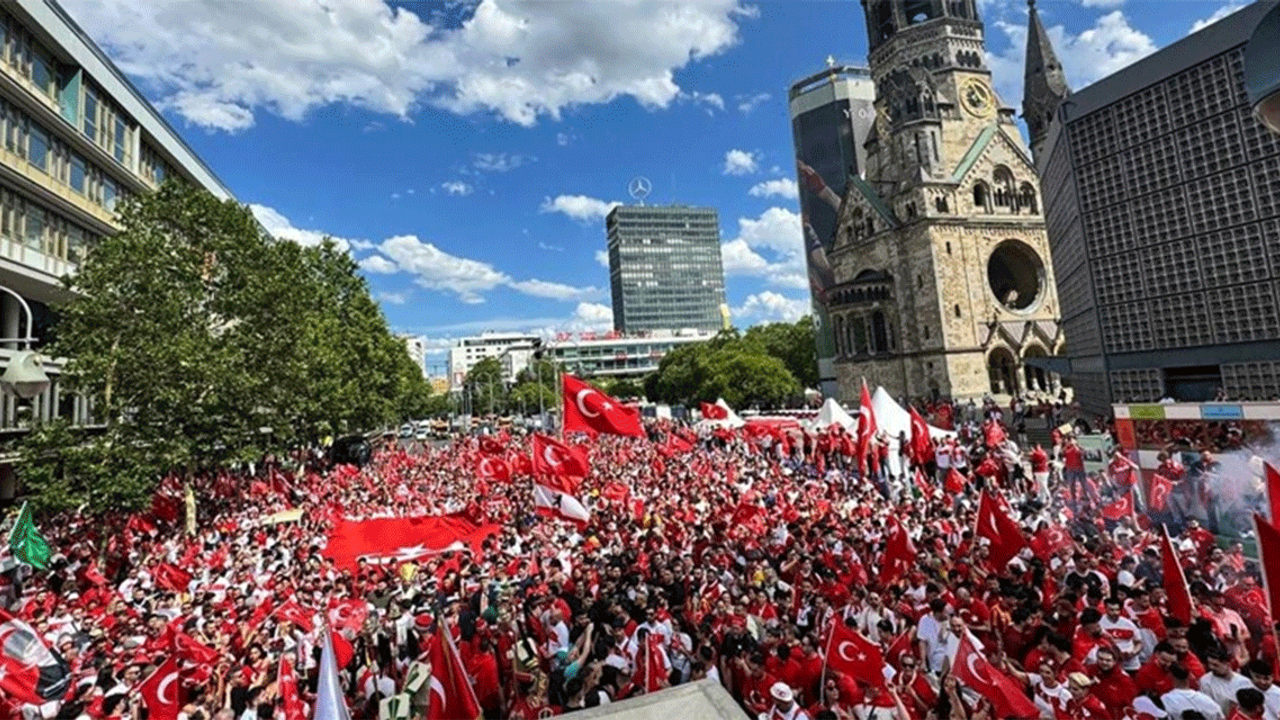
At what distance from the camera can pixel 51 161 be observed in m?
22.5

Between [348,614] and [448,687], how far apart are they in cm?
438

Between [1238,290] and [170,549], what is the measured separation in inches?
1272

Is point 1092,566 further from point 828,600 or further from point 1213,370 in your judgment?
point 1213,370

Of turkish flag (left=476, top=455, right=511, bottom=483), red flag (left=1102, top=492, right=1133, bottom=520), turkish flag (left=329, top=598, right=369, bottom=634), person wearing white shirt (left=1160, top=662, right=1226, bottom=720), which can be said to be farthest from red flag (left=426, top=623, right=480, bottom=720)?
turkish flag (left=476, top=455, right=511, bottom=483)

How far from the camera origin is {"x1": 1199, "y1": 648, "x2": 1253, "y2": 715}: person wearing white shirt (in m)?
5.27

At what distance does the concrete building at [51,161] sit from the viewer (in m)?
20.0

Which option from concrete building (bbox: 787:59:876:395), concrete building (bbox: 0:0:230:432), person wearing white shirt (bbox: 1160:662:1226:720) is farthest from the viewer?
concrete building (bbox: 787:59:876:395)

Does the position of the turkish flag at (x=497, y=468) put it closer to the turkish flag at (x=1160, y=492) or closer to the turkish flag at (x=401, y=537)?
the turkish flag at (x=401, y=537)

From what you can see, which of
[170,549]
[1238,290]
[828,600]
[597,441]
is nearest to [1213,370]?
[1238,290]

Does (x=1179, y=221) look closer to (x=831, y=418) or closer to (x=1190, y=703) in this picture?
(x=831, y=418)

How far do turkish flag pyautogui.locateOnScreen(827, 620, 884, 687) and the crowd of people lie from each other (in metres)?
0.05

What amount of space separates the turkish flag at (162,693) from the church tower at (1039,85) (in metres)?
52.7

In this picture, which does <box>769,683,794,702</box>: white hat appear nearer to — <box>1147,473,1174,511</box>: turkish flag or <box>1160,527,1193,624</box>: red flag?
<box>1160,527,1193,624</box>: red flag

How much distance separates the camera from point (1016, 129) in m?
56.6
